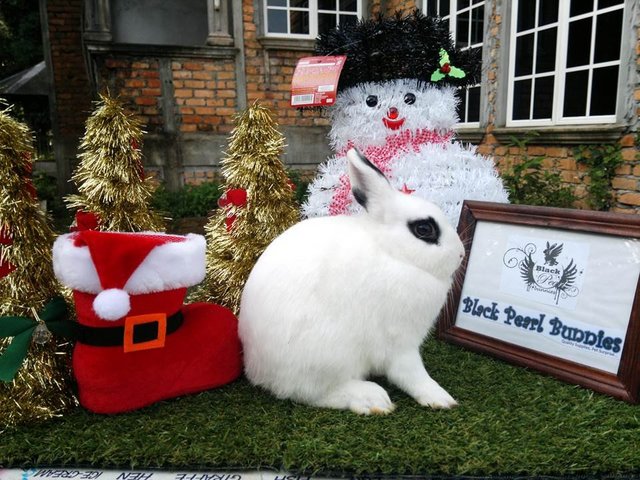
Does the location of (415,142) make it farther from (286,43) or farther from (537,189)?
(286,43)

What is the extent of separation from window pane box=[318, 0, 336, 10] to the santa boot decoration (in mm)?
4910

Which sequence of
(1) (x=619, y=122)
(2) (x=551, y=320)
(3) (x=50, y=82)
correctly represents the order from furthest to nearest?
(3) (x=50, y=82), (1) (x=619, y=122), (2) (x=551, y=320)

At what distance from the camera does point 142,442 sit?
1241 millimetres

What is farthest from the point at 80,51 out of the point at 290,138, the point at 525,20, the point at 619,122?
the point at 619,122

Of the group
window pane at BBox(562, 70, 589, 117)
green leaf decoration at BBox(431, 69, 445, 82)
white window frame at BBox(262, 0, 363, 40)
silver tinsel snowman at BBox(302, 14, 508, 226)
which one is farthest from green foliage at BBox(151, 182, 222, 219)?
window pane at BBox(562, 70, 589, 117)

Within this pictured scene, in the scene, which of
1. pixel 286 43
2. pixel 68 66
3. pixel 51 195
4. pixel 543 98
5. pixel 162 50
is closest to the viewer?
pixel 543 98

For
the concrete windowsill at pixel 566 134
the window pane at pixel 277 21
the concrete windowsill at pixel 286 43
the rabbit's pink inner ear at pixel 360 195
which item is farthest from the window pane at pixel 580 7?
the rabbit's pink inner ear at pixel 360 195

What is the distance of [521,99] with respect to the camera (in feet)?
13.6

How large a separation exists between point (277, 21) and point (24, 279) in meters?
4.75

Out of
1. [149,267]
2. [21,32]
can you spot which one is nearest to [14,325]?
[149,267]

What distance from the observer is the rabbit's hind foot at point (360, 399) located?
133 cm

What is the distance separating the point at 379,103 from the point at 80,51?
18.9 feet

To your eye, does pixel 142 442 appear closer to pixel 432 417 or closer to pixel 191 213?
pixel 432 417

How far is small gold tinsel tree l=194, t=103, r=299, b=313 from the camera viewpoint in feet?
6.42
